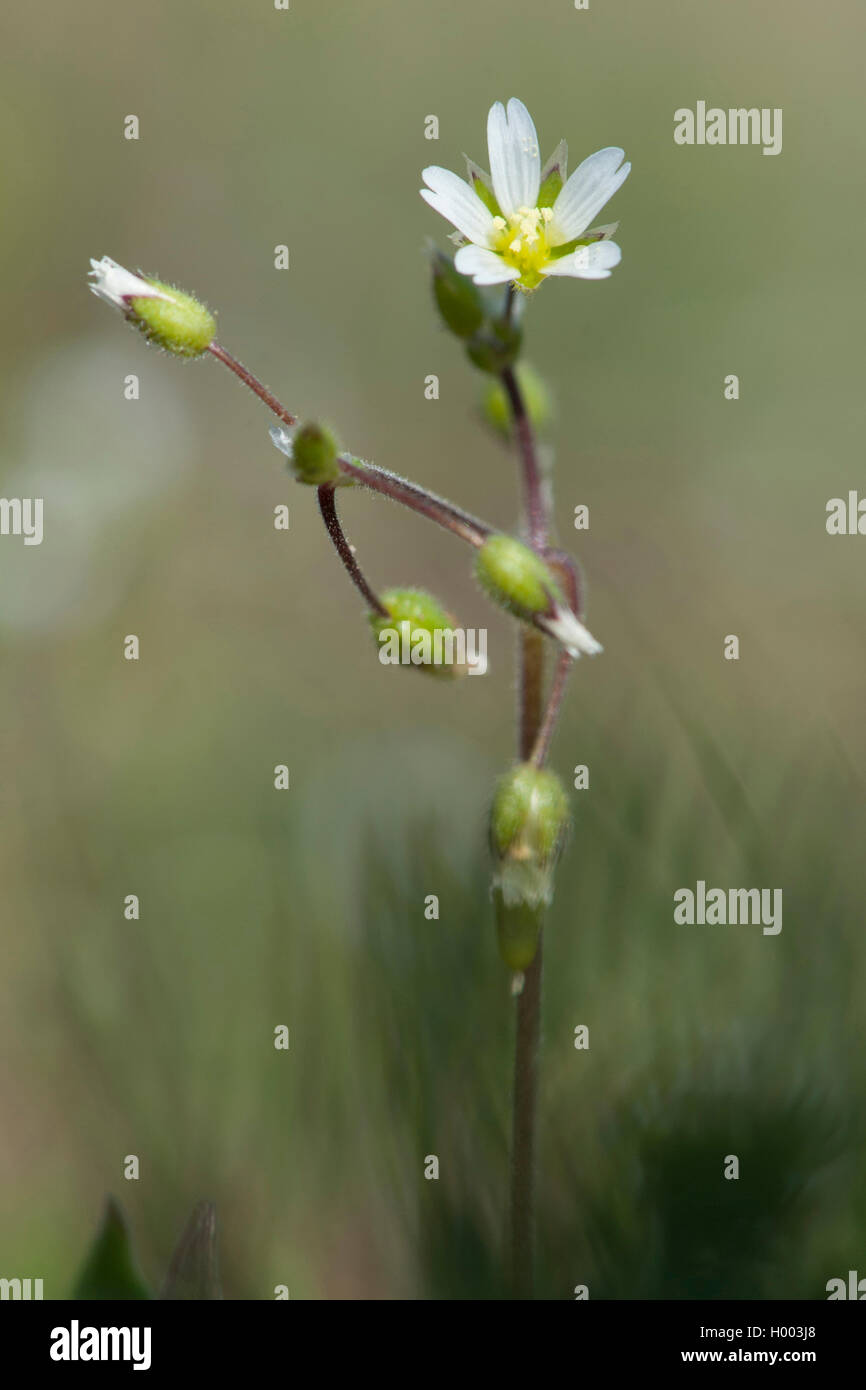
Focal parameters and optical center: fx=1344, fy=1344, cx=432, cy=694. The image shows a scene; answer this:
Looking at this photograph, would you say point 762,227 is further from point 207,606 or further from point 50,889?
point 50,889

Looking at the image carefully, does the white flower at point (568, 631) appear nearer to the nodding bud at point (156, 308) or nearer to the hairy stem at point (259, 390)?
the hairy stem at point (259, 390)

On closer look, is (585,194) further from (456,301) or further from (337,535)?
(337,535)

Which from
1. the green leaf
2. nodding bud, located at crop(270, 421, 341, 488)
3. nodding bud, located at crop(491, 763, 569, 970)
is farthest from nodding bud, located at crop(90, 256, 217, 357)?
the green leaf

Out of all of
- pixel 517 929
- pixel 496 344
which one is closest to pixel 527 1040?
pixel 517 929

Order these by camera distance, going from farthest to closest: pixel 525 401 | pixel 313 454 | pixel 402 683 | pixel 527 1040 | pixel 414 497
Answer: pixel 402 683 < pixel 525 401 < pixel 527 1040 < pixel 414 497 < pixel 313 454

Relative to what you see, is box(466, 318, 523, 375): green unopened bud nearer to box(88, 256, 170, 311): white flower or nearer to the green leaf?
box(88, 256, 170, 311): white flower

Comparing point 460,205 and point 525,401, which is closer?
point 460,205

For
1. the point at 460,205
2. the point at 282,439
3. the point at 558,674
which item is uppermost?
the point at 460,205
